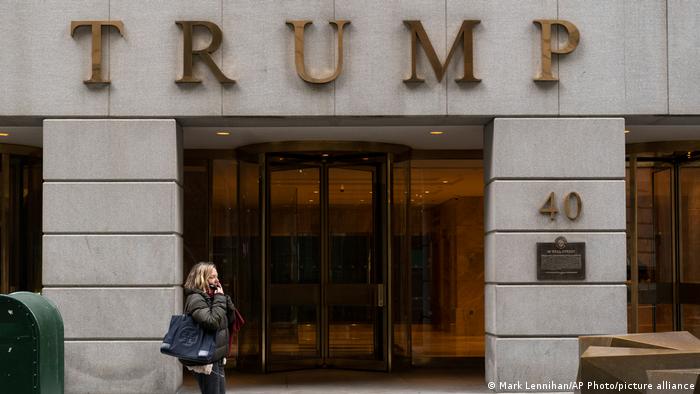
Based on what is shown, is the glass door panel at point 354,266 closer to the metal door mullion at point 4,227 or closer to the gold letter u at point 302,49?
the gold letter u at point 302,49

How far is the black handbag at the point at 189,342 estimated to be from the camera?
9.04m

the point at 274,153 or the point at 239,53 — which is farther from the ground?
the point at 239,53

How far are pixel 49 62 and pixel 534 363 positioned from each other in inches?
282

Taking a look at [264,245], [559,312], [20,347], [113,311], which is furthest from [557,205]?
[20,347]

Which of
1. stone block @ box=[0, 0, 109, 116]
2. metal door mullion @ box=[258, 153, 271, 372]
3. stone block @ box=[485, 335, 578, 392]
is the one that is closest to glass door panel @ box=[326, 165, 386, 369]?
metal door mullion @ box=[258, 153, 271, 372]

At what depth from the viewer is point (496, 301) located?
12.7 metres

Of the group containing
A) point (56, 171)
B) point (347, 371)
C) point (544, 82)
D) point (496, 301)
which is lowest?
point (347, 371)

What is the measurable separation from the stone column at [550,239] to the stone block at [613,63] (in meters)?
0.29

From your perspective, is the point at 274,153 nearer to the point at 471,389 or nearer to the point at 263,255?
the point at 263,255

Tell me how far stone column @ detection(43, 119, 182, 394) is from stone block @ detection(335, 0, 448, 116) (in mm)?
2342

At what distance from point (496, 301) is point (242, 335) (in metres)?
4.77

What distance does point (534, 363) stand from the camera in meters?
12.7

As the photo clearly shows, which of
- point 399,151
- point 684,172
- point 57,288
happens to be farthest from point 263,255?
point 684,172

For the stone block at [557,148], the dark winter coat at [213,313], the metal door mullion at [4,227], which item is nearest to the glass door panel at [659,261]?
the stone block at [557,148]
